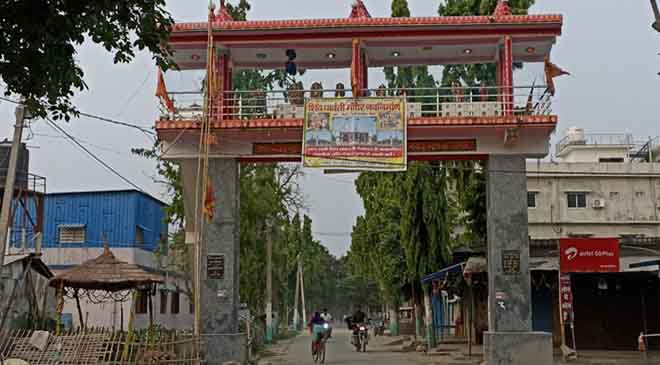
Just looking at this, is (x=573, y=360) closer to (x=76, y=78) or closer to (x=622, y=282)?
(x=622, y=282)

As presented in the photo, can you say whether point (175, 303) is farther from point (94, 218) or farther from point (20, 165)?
point (20, 165)

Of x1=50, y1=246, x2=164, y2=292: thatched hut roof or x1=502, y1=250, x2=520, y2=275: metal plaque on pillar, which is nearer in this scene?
x1=50, y1=246, x2=164, y2=292: thatched hut roof

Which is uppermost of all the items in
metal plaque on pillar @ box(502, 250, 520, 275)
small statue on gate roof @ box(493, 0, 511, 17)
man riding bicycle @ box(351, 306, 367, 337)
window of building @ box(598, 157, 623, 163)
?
window of building @ box(598, 157, 623, 163)

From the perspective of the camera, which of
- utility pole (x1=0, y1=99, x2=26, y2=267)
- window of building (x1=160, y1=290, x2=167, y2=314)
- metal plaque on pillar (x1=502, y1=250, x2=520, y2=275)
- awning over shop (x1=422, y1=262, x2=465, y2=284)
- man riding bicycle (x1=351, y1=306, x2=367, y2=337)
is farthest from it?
window of building (x1=160, y1=290, x2=167, y2=314)

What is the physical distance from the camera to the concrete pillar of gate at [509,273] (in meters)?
18.2

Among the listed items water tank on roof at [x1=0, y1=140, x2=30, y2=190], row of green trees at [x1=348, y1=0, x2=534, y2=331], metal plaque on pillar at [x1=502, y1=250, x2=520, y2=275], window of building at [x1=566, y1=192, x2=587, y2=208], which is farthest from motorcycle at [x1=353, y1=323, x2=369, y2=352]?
window of building at [x1=566, y1=192, x2=587, y2=208]

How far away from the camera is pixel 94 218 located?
1239 inches

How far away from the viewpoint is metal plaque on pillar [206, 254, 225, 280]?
Result: 62.4ft

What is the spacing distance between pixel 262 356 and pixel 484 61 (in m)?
11.0

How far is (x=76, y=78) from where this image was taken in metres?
8.30

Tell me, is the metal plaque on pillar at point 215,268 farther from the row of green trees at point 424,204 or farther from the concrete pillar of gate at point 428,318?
the concrete pillar of gate at point 428,318

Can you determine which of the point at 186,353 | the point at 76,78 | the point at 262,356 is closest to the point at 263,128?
the point at 186,353

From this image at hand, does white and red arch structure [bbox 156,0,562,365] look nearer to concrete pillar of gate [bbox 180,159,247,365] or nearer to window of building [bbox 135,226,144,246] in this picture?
concrete pillar of gate [bbox 180,159,247,365]

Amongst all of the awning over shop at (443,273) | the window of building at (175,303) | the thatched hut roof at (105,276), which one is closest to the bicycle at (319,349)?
the awning over shop at (443,273)
